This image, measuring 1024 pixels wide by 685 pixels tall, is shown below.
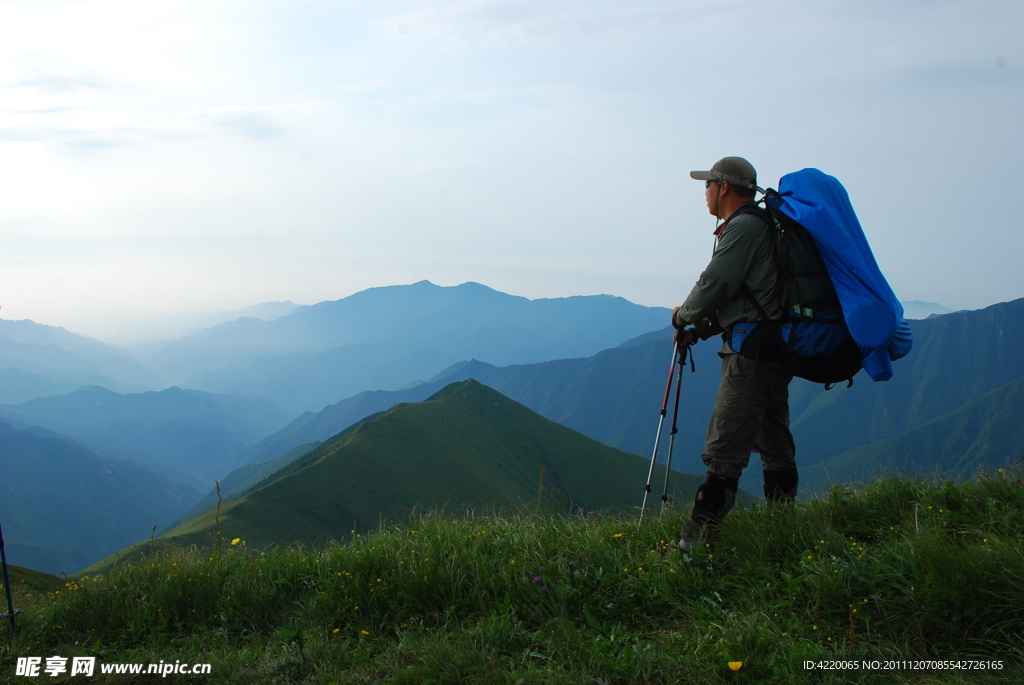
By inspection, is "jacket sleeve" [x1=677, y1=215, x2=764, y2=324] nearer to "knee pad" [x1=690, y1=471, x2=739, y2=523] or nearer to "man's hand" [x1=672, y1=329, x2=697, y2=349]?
"man's hand" [x1=672, y1=329, x2=697, y2=349]

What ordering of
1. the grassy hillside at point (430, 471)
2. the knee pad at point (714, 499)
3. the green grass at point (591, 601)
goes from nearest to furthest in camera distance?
the green grass at point (591, 601)
the knee pad at point (714, 499)
the grassy hillside at point (430, 471)

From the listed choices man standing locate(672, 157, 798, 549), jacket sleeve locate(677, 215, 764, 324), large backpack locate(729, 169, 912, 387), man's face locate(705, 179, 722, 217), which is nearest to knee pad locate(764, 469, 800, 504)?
man standing locate(672, 157, 798, 549)

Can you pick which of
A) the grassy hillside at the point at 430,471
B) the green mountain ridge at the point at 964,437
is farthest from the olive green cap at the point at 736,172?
the green mountain ridge at the point at 964,437

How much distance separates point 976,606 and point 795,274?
6.93 feet

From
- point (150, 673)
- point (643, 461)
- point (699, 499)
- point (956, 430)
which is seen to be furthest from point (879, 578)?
point (956, 430)

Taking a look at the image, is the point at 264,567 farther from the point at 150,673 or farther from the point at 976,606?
the point at 976,606

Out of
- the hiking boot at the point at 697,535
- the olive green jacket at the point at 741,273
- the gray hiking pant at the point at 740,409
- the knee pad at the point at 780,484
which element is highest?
the olive green jacket at the point at 741,273

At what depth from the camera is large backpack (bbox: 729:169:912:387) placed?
13.3 ft

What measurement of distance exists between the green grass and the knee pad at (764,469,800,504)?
0.27 meters

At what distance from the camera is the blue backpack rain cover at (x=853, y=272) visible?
13.0 ft

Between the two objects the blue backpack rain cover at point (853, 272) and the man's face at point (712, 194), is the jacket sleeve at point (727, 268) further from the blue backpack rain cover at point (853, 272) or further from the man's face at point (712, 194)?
the man's face at point (712, 194)

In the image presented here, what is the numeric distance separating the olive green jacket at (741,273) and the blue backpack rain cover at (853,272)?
10.3 inches

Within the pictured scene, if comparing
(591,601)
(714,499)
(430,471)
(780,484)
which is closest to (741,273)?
(714,499)

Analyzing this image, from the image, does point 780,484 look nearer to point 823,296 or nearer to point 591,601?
point 823,296
